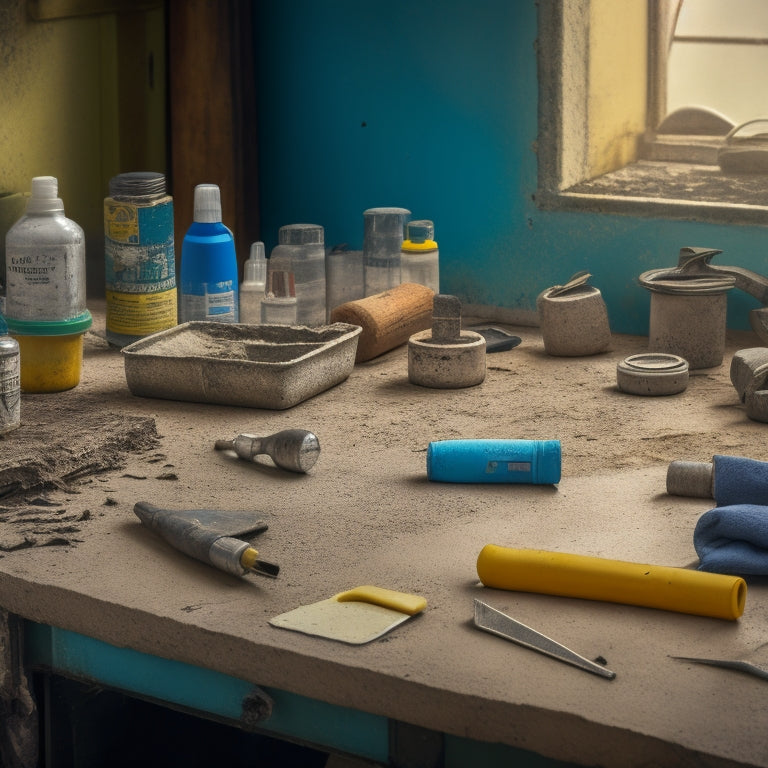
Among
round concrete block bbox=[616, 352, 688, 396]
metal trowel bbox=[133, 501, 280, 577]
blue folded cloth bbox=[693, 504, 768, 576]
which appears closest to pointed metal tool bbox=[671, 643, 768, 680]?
blue folded cloth bbox=[693, 504, 768, 576]

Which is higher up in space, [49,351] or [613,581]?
[49,351]

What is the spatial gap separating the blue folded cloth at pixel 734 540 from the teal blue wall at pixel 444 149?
106 centimetres

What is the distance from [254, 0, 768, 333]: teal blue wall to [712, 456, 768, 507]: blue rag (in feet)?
3.02

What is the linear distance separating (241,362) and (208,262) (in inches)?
12.8

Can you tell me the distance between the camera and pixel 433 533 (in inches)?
54.3

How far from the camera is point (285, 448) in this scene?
1555mm

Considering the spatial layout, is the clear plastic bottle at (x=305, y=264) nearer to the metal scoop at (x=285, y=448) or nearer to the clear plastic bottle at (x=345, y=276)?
the clear plastic bottle at (x=345, y=276)

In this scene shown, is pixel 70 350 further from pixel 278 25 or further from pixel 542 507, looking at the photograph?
pixel 278 25

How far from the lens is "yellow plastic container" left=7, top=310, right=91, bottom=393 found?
6.02 ft

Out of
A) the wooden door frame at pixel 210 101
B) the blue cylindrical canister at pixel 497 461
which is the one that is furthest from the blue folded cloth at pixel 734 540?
the wooden door frame at pixel 210 101

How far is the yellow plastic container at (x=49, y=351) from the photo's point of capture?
1.83 m

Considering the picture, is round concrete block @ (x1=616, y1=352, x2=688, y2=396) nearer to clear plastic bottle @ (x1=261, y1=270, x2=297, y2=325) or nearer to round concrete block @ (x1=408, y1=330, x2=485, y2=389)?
round concrete block @ (x1=408, y1=330, x2=485, y2=389)

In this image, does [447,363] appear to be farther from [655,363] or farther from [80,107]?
[80,107]

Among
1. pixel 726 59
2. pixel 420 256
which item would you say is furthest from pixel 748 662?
pixel 726 59
